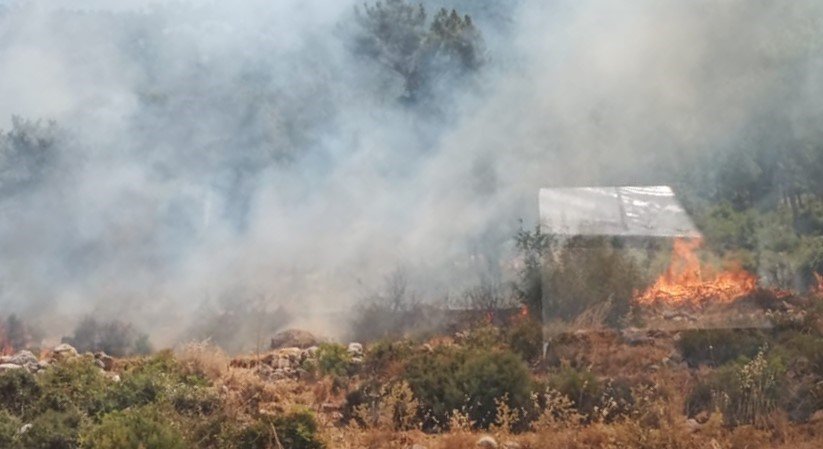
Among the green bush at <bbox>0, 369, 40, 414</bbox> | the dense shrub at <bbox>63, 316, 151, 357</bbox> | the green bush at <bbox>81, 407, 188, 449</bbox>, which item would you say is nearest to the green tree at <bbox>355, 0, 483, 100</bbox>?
the dense shrub at <bbox>63, 316, 151, 357</bbox>

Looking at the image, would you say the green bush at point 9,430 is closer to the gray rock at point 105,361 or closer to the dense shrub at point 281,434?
the dense shrub at point 281,434

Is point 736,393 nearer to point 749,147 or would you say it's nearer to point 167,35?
point 749,147

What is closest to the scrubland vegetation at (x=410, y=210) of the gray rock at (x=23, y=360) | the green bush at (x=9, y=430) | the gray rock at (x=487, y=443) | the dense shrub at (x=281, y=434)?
the gray rock at (x=23, y=360)

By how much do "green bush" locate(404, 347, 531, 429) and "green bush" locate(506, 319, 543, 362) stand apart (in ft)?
6.30

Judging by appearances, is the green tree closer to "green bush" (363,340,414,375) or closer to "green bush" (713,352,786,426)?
"green bush" (363,340,414,375)

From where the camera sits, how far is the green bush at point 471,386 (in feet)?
35.3

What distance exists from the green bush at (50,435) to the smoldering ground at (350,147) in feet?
25.5

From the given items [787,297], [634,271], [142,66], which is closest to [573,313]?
[634,271]

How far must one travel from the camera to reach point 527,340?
13.6m

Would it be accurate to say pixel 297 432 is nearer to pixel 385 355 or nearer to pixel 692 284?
pixel 385 355

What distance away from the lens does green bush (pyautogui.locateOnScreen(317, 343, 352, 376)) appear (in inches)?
533

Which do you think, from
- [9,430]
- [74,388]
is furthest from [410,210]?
[9,430]

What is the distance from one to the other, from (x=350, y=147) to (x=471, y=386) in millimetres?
8128

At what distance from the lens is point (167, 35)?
2016 cm
